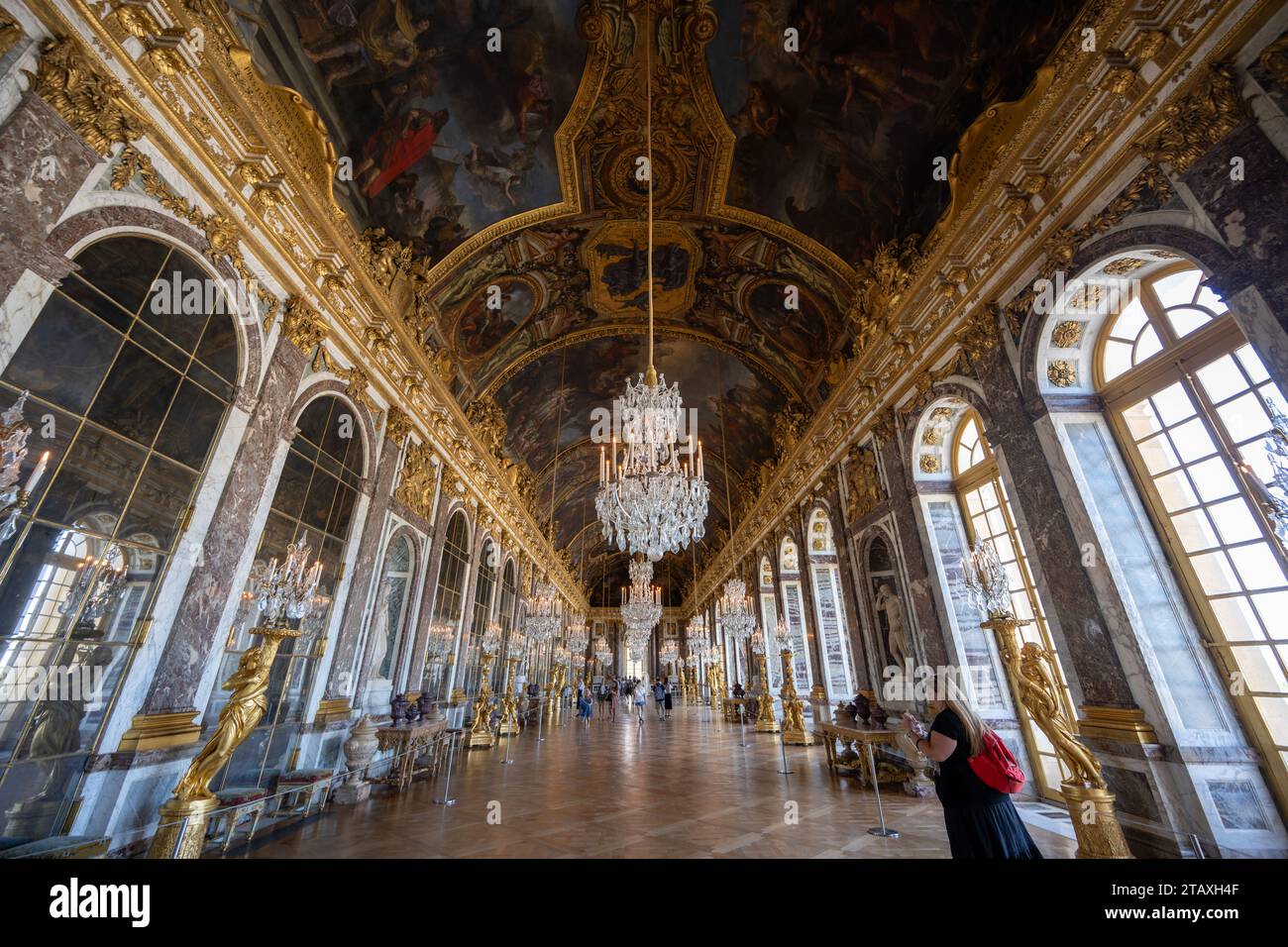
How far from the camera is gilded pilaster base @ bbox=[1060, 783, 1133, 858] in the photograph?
10.8 ft

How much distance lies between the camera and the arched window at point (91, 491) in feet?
10.6

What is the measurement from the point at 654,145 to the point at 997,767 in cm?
926

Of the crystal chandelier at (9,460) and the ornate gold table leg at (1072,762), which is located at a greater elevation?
the crystal chandelier at (9,460)

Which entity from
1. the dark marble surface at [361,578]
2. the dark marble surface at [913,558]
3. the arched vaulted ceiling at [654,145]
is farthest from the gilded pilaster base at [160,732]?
the dark marble surface at [913,558]

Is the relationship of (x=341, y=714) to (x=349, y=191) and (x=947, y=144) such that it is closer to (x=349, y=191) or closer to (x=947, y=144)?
(x=349, y=191)

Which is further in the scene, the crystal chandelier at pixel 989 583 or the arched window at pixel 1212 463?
the crystal chandelier at pixel 989 583

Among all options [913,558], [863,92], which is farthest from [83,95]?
[913,558]

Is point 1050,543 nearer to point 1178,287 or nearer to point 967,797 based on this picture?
point 1178,287

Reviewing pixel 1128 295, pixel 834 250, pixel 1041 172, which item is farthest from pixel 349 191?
pixel 1128 295

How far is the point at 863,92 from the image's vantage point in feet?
20.6

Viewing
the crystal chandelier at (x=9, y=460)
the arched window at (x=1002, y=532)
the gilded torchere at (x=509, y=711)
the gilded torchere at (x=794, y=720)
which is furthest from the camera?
the gilded torchere at (x=794, y=720)

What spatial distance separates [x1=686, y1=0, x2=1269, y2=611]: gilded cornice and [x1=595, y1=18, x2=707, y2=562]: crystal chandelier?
4018 mm

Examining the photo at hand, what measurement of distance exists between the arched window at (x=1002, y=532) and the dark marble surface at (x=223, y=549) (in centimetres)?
758

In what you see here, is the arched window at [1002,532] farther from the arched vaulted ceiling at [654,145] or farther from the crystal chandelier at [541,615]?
the crystal chandelier at [541,615]
